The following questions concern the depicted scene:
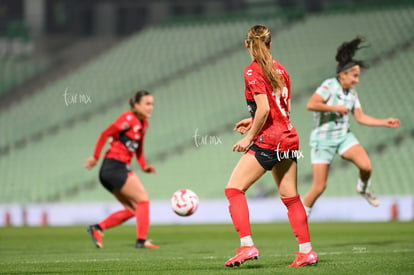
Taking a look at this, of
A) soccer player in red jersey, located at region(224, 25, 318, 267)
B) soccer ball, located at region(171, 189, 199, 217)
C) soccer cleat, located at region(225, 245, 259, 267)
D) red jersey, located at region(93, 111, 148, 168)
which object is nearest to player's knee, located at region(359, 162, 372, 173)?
soccer ball, located at region(171, 189, 199, 217)

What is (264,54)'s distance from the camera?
7.25 meters

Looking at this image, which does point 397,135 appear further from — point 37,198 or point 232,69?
point 37,198

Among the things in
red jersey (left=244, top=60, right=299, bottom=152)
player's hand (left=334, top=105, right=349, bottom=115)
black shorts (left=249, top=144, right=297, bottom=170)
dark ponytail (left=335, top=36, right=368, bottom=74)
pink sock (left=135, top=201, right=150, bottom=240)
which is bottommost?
pink sock (left=135, top=201, right=150, bottom=240)

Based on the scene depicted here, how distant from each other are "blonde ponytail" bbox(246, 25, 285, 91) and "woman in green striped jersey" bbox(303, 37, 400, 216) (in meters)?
3.13

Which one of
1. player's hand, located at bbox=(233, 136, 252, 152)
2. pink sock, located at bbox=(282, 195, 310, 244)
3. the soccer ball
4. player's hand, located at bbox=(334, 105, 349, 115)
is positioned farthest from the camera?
the soccer ball

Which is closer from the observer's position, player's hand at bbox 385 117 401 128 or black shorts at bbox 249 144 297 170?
black shorts at bbox 249 144 297 170

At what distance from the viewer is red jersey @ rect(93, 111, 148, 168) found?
11.5m

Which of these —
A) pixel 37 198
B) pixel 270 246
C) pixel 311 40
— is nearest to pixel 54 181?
pixel 37 198

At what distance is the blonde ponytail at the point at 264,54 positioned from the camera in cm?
724

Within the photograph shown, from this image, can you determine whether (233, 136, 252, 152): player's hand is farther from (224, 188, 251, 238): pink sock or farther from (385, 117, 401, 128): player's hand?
(385, 117, 401, 128): player's hand

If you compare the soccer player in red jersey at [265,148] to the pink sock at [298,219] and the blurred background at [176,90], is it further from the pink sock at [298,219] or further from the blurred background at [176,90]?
the blurred background at [176,90]

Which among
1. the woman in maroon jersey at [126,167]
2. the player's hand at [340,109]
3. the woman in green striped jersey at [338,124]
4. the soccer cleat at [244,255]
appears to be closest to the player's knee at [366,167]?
the woman in green striped jersey at [338,124]

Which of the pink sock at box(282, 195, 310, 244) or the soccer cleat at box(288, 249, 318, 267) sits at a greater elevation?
the pink sock at box(282, 195, 310, 244)

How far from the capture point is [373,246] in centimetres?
1046
